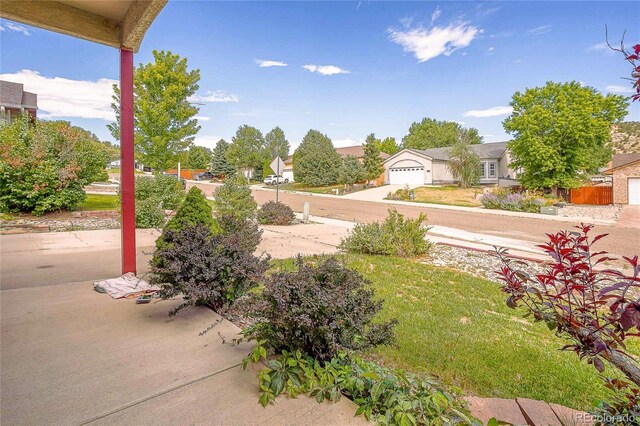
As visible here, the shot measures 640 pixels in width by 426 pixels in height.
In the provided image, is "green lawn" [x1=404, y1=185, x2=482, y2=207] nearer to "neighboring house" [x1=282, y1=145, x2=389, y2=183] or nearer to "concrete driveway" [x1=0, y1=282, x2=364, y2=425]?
"neighboring house" [x1=282, y1=145, x2=389, y2=183]

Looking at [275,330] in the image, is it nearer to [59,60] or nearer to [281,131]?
[59,60]

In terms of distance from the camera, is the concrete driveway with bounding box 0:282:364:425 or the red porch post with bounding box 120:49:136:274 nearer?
the concrete driveway with bounding box 0:282:364:425

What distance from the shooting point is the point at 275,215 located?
12023 millimetres

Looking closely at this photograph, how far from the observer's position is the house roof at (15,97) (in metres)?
19.7

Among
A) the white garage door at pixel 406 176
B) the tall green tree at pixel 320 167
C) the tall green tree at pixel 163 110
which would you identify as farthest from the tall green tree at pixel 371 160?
the tall green tree at pixel 163 110

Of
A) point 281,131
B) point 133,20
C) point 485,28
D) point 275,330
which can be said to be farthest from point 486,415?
point 281,131

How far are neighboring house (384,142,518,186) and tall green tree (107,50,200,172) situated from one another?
21803 mm

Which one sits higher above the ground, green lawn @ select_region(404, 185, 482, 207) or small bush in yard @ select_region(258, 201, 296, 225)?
green lawn @ select_region(404, 185, 482, 207)

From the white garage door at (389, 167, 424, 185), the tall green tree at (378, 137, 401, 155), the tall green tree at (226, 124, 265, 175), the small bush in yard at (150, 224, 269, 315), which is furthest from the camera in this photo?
the tall green tree at (378, 137, 401, 155)

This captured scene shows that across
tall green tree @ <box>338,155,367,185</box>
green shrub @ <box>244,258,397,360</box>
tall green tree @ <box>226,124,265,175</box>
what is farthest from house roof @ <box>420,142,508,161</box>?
green shrub @ <box>244,258,397,360</box>

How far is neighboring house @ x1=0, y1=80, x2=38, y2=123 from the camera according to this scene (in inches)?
772

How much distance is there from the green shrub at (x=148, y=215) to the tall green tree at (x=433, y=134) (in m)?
52.7

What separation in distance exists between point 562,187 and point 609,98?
582 centimetres

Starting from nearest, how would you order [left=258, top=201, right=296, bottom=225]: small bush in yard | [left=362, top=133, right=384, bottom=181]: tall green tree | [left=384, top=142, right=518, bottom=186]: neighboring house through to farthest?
[left=258, top=201, right=296, bottom=225]: small bush in yard < [left=384, top=142, right=518, bottom=186]: neighboring house < [left=362, top=133, right=384, bottom=181]: tall green tree
